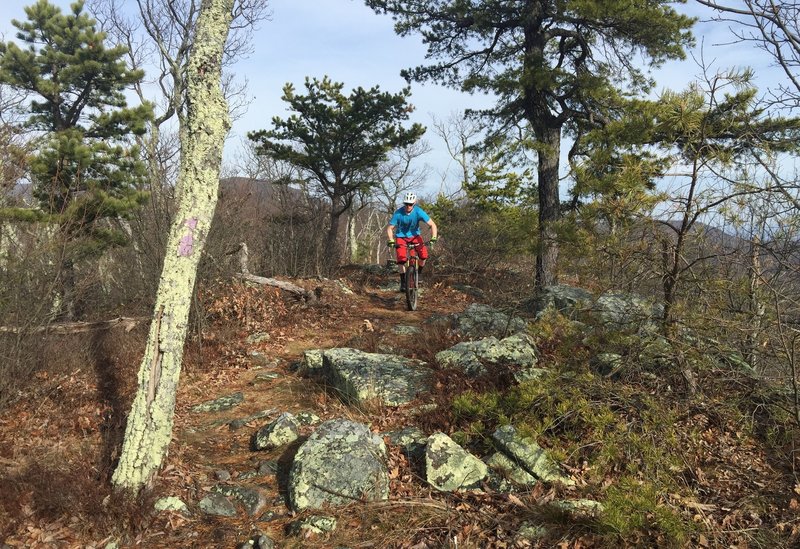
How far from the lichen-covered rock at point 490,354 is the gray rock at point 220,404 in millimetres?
2682

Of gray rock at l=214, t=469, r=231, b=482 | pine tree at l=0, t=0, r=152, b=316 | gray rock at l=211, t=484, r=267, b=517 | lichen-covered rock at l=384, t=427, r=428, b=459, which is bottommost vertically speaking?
gray rock at l=211, t=484, r=267, b=517

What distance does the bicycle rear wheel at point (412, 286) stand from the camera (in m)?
9.46

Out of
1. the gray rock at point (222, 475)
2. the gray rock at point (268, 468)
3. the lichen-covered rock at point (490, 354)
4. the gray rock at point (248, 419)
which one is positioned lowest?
the gray rock at point (222, 475)

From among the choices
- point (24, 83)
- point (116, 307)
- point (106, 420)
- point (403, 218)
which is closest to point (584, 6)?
point (403, 218)

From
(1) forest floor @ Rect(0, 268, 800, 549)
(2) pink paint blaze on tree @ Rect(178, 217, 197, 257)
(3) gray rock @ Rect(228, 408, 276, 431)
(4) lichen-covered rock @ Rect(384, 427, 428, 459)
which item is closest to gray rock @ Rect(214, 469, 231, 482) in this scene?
(1) forest floor @ Rect(0, 268, 800, 549)

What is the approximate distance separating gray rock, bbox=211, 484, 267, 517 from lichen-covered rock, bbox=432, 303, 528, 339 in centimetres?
380

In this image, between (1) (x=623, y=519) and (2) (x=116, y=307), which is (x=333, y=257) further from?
(1) (x=623, y=519)

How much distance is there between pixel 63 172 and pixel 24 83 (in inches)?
159

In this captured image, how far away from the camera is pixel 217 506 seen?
408cm

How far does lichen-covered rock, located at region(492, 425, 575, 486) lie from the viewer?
391cm

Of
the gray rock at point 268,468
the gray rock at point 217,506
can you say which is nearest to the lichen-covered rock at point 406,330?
the gray rock at point 268,468

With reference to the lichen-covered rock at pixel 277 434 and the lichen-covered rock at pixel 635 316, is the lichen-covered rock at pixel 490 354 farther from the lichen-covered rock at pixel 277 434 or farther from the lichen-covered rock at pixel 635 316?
the lichen-covered rock at pixel 277 434

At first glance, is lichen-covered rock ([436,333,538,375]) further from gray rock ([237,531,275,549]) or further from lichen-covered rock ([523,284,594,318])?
gray rock ([237,531,275,549])

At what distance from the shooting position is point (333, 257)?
53.1 ft
